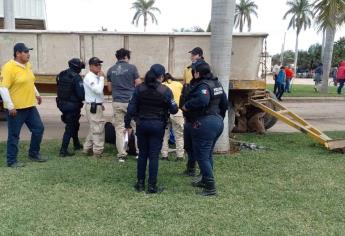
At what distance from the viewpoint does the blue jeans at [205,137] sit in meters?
5.52

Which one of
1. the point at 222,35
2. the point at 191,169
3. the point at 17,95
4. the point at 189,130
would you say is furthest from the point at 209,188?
the point at 17,95

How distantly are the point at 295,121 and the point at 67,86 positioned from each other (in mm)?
4714

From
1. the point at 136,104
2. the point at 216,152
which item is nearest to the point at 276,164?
the point at 216,152

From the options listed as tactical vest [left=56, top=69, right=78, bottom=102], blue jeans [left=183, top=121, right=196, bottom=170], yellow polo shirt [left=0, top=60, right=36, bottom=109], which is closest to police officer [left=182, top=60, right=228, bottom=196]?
blue jeans [left=183, top=121, right=196, bottom=170]

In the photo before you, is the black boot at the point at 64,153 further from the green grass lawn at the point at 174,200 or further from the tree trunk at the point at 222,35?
the tree trunk at the point at 222,35

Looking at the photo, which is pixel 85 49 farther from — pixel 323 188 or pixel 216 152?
pixel 323 188

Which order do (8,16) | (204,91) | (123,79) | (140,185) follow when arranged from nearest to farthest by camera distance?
(204,91), (140,185), (123,79), (8,16)

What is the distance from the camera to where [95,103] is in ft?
24.6

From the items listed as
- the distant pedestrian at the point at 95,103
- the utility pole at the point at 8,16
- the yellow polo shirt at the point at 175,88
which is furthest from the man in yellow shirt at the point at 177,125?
the utility pole at the point at 8,16

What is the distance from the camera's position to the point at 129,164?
7.27 meters

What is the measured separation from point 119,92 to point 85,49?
9.00ft

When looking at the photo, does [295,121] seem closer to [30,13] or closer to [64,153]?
[64,153]

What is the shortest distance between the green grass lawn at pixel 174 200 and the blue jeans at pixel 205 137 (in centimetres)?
41

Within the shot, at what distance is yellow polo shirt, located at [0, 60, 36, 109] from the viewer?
6.55m
